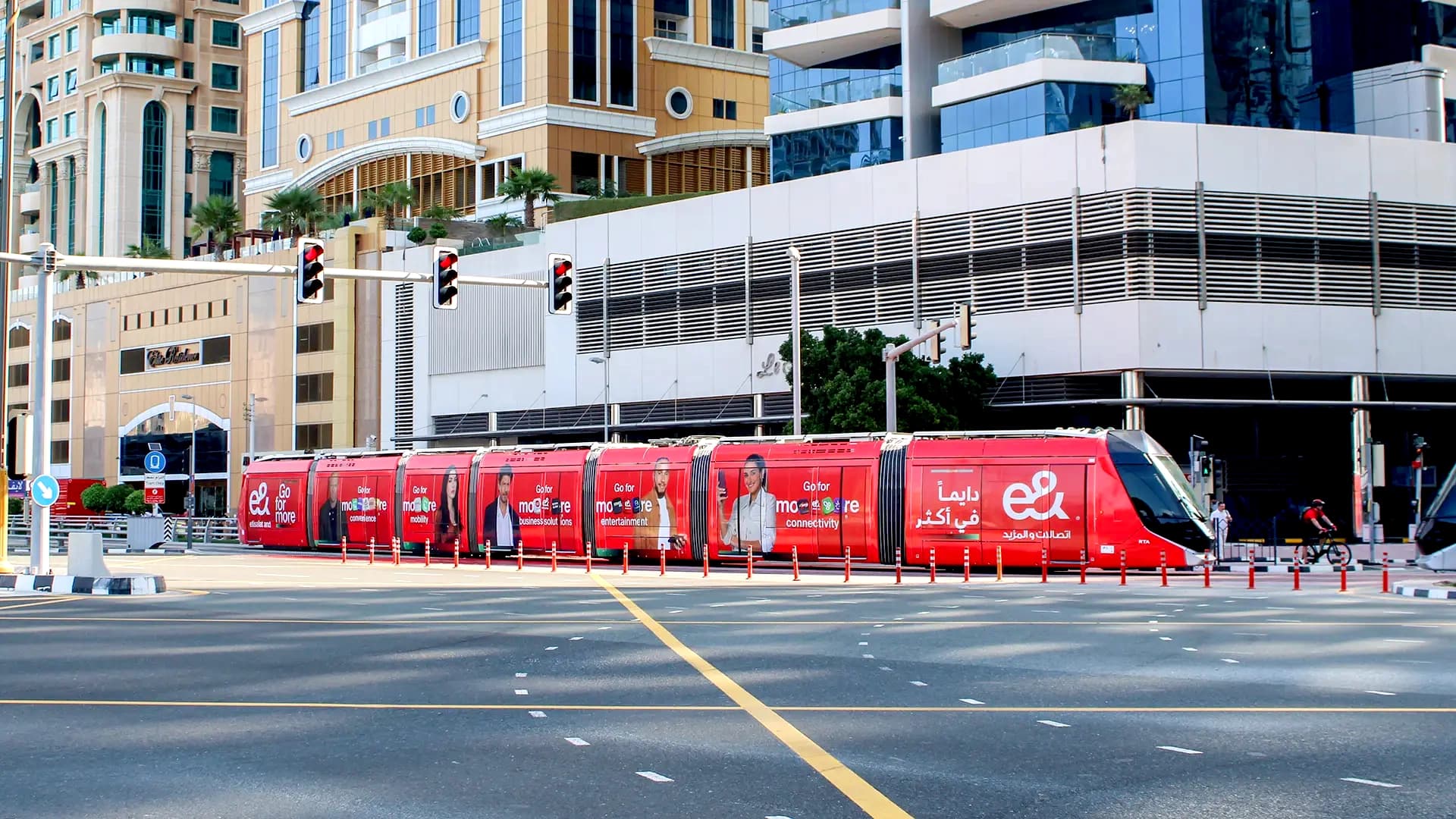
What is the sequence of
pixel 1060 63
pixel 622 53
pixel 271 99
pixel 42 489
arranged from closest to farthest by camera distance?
pixel 42 489, pixel 1060 63, pixel 622 53, pixel 271 99

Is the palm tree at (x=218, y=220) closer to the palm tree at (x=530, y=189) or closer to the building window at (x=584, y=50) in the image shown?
the palm tree at (x=530, y=189)

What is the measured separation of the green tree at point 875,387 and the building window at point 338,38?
5402 cm

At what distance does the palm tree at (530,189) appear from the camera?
259ft

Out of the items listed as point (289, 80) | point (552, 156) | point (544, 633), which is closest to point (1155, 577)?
point (544, 633)

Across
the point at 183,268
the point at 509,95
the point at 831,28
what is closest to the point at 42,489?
the point at 183,268

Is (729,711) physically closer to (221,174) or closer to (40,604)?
(40,604)

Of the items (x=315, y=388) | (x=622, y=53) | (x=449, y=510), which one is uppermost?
(x=622, y=53)

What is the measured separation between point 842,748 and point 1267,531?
145 ft

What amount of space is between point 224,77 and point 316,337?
56.0 meters

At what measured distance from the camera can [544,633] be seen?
62.3ft

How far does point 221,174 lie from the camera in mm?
125875

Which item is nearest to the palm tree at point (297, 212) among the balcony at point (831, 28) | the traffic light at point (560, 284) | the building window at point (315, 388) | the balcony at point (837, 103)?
the building window at point (315, 388)

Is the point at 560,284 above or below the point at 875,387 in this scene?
above

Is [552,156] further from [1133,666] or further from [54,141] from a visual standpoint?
[1133,666]
